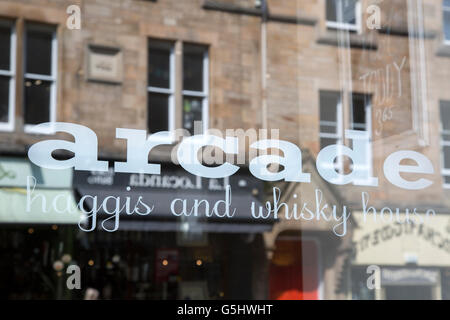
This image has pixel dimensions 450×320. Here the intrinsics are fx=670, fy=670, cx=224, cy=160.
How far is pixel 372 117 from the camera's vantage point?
13.1 ft

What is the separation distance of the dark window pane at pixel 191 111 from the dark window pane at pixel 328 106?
2.48 feet

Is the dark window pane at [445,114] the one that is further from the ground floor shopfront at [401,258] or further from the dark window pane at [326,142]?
the dark window pane at [326,142]

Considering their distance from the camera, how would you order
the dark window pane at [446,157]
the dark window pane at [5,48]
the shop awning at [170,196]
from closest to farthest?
1. the shop awning at [170,196]
2. the dark window pane at [5,48]
3. the dark window pane at [446,157]

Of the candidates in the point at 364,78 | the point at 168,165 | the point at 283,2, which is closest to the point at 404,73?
the point at 364,78

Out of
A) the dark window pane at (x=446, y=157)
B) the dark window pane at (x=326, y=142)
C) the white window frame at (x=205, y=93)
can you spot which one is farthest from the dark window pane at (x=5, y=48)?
the dark window pane at (x=446, y=157)

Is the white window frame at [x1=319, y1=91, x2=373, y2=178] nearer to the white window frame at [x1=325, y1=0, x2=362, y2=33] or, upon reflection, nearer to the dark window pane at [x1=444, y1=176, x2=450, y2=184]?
the white window frame at [x1=325, y1=0, x2=362, y2=33]

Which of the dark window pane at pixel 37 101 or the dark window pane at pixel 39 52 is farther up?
the dark window pane at pixel 39 52

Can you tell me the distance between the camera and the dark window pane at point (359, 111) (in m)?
3.97

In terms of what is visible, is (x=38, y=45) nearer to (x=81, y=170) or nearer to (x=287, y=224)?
(x=81, y=170)

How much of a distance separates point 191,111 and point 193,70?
11.7 inches

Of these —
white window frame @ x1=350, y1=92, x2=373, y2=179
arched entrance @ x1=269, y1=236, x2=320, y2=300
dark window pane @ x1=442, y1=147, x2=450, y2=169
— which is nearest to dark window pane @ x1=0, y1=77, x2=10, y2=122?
arched entrance @ x1=269, y1=236, x2=320, y2=300

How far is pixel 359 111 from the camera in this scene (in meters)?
4.03

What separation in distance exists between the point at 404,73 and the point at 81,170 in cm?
211

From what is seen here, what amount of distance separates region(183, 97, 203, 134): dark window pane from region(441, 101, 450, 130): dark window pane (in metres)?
1.55
